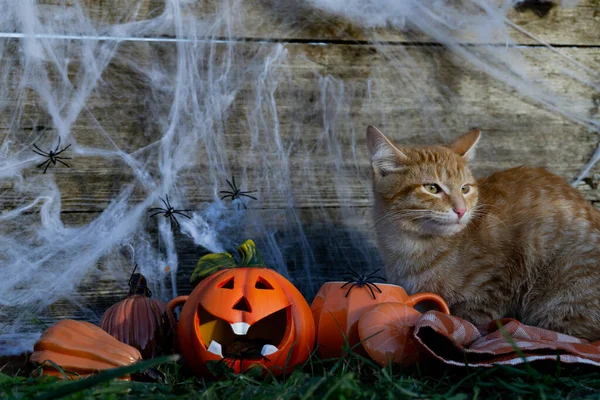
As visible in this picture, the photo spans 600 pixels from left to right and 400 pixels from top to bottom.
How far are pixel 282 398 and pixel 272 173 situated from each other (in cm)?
145

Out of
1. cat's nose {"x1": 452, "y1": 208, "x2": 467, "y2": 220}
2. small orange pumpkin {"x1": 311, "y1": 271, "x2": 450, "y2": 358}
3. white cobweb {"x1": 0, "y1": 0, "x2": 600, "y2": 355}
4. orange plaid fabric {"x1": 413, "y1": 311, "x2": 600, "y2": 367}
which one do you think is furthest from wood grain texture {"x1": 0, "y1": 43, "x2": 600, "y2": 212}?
orange plaid fabric {"x1": 413, "y1": 311, "x2": 600, "y2": 367}

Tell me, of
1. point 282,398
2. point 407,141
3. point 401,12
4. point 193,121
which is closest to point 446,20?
point 401,12

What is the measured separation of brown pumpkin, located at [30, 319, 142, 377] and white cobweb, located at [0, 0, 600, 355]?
765 mm

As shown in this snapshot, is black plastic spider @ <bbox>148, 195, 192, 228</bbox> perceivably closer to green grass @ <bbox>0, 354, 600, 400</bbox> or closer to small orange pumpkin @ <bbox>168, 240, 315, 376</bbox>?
small orange pumpkin @ <bbox>168, 240, 315, 376</bbox>

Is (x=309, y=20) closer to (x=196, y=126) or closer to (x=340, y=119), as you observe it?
(x=340, y=119)

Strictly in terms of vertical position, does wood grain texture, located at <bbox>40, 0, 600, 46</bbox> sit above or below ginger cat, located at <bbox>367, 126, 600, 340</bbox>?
above

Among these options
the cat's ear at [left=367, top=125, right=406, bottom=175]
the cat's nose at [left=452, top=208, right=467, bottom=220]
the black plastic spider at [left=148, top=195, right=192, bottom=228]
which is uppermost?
the cat's ear at [left=367, top=125, right=406, bottom=175]

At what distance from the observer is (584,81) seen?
2938mm

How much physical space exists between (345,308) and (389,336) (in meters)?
0.21


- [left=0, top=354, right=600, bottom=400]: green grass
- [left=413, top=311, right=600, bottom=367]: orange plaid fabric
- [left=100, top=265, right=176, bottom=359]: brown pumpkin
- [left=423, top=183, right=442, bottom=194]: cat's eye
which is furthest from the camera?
[left=423, top=183, right=442, bottom=194]: cat's eye

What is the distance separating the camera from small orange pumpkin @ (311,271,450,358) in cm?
210

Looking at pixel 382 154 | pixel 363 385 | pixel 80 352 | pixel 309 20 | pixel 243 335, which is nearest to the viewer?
pixel 363 385

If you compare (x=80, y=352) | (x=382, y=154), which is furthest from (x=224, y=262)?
(x=382, y=154)

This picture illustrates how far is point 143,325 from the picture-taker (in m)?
2.12
